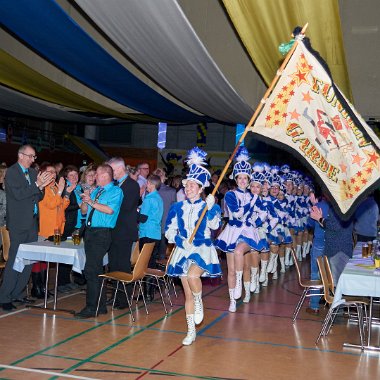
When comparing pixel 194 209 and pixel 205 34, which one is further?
pixel 205 34

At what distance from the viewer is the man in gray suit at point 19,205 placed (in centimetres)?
709

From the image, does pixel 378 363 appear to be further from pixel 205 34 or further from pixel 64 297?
pixel 205 34

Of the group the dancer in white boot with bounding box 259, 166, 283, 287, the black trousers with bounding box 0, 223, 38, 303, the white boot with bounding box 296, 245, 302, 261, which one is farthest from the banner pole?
the white boot with bounding box 296, 245, 302, 261

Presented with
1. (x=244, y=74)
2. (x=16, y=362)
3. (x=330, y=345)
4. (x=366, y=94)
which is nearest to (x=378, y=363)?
(x=330, y=345)

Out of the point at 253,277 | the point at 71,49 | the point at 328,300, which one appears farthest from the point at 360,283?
the point at 71,49

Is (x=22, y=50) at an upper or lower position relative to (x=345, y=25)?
lower

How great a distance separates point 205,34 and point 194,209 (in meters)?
7.17

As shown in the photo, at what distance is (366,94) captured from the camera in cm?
1388

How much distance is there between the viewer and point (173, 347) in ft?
19.5

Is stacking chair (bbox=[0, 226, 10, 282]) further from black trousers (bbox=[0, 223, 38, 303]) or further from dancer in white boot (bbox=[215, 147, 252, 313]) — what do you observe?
dancer in white boot (bbox=[215, 147, 252, 313])

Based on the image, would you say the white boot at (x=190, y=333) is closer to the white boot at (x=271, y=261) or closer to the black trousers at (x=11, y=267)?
the black trousers at (x=11, y=267)

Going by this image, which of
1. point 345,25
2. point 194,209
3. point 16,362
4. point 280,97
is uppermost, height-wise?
point 345,25

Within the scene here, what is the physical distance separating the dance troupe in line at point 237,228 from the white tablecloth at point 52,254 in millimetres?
1148

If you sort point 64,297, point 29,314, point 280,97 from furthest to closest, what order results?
point 64,297 → point 29,314 → point 280,97
